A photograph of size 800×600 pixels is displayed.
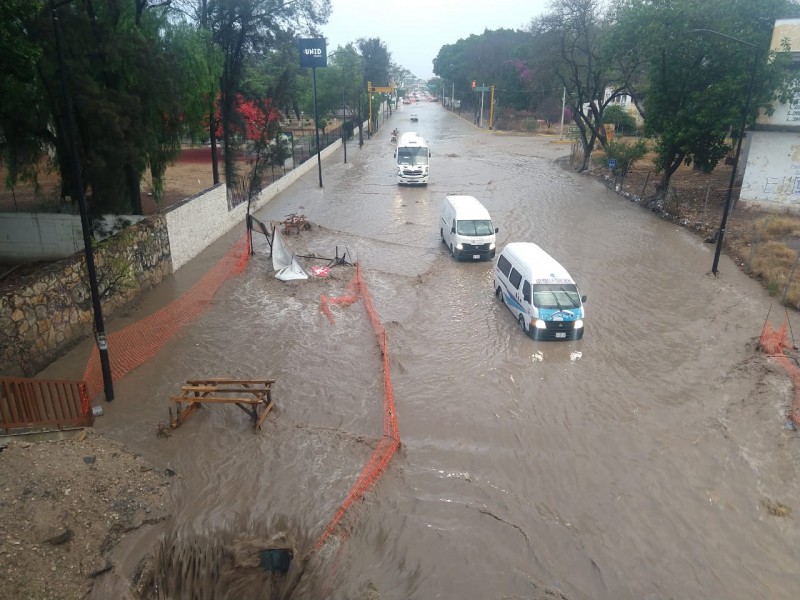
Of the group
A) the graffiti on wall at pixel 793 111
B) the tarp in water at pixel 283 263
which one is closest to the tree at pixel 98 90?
the tarp in water at pixel 283 263

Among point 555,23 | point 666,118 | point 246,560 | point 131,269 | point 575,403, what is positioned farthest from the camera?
point 555,23

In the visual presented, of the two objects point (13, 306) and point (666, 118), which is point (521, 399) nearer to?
point (13, 306)

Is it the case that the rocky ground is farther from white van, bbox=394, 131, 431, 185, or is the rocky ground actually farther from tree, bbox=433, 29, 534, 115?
tree, bbox=433, 29, 534, 115

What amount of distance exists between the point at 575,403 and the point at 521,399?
113 cm

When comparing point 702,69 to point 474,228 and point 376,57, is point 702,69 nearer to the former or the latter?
point 474,228

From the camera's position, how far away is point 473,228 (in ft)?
70.3

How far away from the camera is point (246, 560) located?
7.53m

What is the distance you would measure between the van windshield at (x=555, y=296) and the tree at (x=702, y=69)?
16.4 m

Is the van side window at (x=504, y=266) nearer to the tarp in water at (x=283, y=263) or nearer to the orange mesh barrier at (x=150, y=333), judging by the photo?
the tarp in water at (x=283, y=263)

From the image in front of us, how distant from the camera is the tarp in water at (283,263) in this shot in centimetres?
1894

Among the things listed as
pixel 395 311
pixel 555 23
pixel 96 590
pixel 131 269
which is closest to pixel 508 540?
pixel 96 590

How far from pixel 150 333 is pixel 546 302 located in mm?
10014

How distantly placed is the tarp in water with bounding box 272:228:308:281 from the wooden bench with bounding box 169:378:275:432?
756 centimetres

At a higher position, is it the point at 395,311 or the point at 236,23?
the point at 236,23
